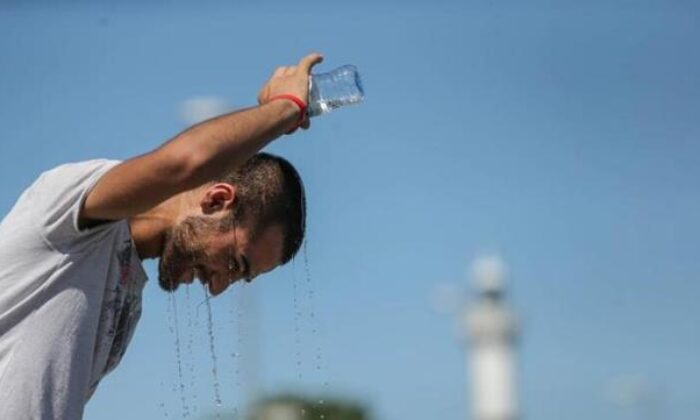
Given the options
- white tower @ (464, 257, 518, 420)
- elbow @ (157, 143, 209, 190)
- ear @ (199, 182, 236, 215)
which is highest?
white tower @ (464, 257, 518, 420)

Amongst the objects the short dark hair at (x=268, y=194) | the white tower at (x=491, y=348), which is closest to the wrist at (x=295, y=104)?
the short dark hair at (x=268, y=194)

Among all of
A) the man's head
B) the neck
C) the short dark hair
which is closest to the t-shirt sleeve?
the neck

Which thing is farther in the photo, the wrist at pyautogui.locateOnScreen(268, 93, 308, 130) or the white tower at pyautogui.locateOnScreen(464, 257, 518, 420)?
the white tower at pyautogui.locateOnScreen(464, 257, 518, 420)

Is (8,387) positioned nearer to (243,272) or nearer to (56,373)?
(56,373)

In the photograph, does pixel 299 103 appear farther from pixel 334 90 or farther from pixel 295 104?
pixel 334 90

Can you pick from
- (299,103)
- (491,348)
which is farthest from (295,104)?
(491,348)

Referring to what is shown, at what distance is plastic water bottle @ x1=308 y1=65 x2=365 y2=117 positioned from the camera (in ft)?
18.0

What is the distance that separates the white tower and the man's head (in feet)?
306

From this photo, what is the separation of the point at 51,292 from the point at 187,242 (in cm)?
48

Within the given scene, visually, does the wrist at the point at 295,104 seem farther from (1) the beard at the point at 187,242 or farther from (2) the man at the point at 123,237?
(1) the beard at the point at 187,242

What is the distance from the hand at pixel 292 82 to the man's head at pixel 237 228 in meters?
0.29

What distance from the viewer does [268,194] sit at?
562 centimetres

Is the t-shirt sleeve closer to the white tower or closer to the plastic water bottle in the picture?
the plastic water bottle

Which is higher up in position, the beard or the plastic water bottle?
the plastic water bottle
